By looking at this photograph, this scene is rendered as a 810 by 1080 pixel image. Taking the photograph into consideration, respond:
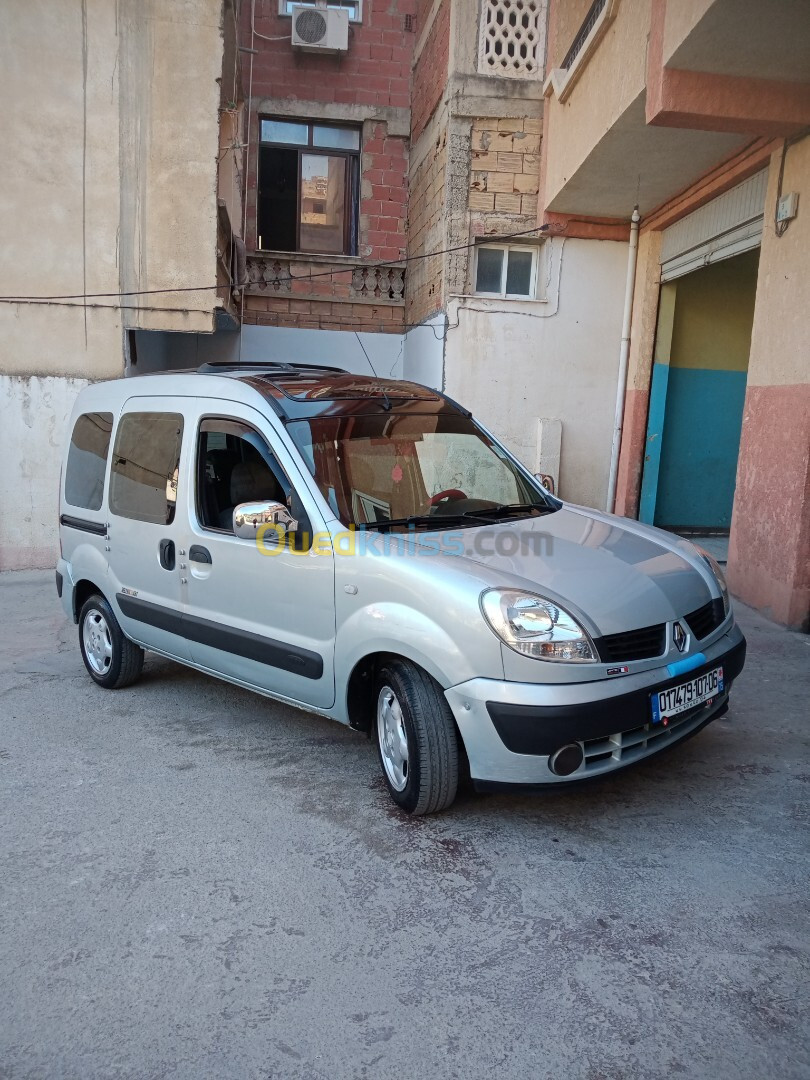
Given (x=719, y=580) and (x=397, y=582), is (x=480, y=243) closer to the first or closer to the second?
(x=719, y=580)

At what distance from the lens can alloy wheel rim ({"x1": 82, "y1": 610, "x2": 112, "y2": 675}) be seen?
5.44m

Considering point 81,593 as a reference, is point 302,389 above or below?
above

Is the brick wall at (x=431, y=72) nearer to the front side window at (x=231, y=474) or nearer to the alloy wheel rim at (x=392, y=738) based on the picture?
the front side window at (x=231, y=474)

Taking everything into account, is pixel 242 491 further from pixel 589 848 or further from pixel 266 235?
pixel 266 235

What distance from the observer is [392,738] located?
3592mm

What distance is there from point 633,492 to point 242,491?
7.29m

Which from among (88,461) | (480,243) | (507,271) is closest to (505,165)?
(480,243)

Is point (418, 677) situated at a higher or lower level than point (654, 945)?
higher

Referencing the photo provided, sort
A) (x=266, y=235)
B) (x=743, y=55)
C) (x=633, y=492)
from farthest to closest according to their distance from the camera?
(x=266, y=235) < (x=633, y=492) < (x=743, y=55)

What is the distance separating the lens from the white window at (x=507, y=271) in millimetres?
10445

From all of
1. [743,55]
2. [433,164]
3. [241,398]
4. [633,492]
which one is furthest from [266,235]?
[241,398]

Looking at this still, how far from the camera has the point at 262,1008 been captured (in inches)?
96.9

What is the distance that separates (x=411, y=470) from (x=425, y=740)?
4.80ft

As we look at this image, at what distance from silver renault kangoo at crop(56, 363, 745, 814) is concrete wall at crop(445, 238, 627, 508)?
5.66 metres
